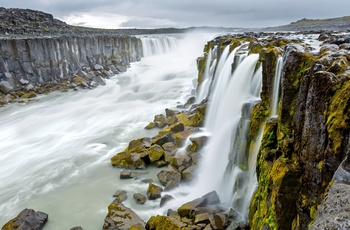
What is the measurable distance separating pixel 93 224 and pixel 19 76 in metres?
25.8

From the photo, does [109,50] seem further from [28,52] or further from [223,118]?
[223,118]

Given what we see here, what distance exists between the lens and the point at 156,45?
49781mm

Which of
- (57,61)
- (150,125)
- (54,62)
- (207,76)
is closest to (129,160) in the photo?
(150,125)

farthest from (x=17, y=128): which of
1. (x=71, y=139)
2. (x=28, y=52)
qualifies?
(x=28, y=52)

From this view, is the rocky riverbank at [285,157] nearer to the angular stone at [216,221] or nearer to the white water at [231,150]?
the angular stone at [216,221]

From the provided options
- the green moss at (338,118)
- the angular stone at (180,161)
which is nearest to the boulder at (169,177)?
the angular stone at (180,161)

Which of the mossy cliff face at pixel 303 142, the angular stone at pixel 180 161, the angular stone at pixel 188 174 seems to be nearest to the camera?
the mossy cliff face at pixel 303 142

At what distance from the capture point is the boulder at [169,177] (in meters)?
10.6

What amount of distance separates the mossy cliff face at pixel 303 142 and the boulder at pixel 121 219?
137 inches

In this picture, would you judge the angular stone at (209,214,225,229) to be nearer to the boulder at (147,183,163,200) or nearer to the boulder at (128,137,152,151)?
the boulder at (147,183,163,200)

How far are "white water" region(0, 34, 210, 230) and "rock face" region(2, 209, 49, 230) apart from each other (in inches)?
11.7

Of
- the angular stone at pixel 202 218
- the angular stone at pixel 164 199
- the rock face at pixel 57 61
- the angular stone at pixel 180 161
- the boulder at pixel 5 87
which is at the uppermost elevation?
the rock face at pixel 57 61

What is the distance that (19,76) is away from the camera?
29438 millimetres

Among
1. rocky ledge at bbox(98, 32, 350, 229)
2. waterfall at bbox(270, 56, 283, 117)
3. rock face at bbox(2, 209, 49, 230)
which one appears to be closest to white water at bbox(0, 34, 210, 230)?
rock face at bbox(2, 209, 49, 230)
